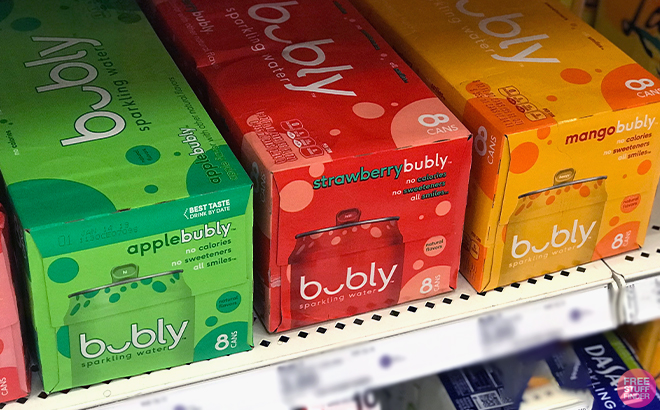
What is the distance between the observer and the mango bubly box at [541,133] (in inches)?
43.1

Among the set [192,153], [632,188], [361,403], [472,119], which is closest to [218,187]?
[192,153]

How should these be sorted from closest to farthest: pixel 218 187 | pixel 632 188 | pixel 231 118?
pixel 218 187 → pixel 231 118 → pixel 632 188

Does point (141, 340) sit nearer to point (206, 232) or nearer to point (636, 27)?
point (206, 232)

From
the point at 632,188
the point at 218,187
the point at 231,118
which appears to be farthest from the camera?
the point at 632,188

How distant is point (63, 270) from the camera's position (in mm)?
921

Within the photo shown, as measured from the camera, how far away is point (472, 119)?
1.11m

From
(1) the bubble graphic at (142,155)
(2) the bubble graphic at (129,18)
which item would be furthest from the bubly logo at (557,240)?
(2) the bubble graphic at (129,18)

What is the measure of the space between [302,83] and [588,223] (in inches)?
18.0

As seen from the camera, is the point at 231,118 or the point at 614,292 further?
the point at 614,292

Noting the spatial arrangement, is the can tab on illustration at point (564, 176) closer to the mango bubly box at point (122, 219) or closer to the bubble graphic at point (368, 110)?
the bubble graphic at point (368, 110)

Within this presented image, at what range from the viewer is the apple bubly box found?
3.03 ft

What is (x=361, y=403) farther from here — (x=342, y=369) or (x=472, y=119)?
(x=472, y=119)

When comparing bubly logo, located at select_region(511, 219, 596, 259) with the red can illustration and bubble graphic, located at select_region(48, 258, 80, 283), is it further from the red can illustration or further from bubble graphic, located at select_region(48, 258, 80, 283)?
bubble graphic, located at select_region(48, 258, 80, 283)

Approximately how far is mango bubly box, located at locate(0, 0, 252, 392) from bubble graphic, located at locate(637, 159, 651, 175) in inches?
22.4
